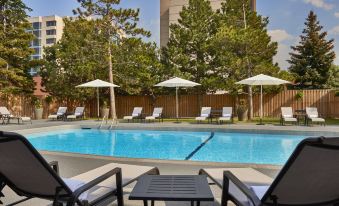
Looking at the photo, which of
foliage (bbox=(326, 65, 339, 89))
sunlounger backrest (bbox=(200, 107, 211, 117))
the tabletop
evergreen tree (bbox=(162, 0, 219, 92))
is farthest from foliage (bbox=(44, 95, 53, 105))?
foliage (bbox=(326, 65, 339, 89))

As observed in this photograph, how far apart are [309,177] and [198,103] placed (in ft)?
62.8

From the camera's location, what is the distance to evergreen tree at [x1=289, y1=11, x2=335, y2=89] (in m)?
27.1

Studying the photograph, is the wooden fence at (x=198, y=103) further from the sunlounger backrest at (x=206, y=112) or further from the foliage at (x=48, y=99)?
the sunlounger backrest at (x=206, y=112)

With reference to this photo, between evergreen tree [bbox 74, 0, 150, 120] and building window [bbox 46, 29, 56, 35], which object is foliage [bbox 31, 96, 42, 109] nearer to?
evergreen tree [bbox 74, 0, 150, 120]

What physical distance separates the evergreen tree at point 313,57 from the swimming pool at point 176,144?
1694 cm

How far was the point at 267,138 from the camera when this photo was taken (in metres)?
12.0

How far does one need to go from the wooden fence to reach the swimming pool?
757cm

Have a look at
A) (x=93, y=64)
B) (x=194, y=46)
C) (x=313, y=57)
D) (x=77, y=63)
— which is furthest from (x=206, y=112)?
(x=313, y=57)

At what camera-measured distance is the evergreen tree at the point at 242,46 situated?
58.1 ft

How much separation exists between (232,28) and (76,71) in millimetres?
9567

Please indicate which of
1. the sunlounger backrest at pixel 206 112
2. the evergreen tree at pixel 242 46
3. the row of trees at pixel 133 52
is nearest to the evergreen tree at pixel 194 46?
the row of trees at pixel 133 52

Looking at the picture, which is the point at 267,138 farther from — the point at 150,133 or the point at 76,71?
the point at 76,71

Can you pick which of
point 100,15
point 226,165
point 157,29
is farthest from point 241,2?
point 157,29

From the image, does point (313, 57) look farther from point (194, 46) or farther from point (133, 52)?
point (133, 52)
